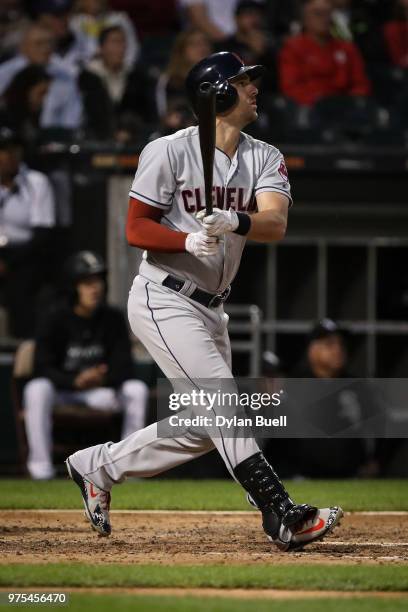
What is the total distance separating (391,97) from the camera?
1070 centimetres

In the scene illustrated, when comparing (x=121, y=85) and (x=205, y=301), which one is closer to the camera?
(x=205, y=301)

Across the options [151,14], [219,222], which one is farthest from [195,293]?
[151,14]

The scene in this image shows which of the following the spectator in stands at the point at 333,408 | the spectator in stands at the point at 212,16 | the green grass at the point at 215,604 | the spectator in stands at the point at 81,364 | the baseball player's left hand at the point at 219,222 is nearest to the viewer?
the green grass at the point at 215,604

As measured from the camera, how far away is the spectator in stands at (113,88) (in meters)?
9.62

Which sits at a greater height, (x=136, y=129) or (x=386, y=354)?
(x=136, y=129)

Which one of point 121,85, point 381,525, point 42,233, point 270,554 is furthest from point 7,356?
point 270,554

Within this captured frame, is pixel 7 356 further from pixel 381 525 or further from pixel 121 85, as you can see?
pixel 381 525

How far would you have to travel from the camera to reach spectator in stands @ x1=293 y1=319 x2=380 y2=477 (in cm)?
802

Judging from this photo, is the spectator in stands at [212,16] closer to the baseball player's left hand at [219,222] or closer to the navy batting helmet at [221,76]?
the navy batting helmet at [221,76]

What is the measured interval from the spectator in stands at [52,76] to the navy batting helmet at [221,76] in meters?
4.54

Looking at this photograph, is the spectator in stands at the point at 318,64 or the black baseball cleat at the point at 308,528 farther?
the spectator in stands at the point at 318,64

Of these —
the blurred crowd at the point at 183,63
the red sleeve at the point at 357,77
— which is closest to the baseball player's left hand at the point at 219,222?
the blurred crowd at the point at 183,63

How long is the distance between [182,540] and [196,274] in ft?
3.65

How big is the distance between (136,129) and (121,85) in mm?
1306
